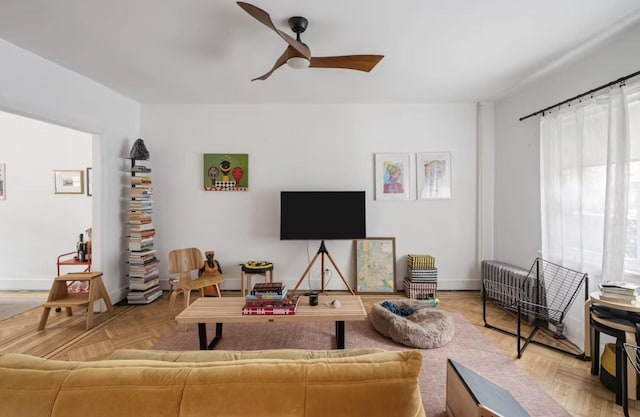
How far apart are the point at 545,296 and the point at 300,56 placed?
326 centimetres

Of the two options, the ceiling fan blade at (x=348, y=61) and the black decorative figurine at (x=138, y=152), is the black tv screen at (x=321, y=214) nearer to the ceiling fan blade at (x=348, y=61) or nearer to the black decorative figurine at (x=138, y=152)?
the ceiling fan blade at (x=348, y=61)

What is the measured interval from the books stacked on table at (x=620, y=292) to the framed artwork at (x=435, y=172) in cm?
220

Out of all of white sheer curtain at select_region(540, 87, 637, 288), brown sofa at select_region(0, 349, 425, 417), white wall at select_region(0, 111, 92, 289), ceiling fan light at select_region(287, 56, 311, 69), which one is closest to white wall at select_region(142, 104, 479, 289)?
white sheer curtain at select_region(540, 87, 637, 288)

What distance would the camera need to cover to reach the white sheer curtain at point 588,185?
2176 millimetres

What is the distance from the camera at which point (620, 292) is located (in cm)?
190

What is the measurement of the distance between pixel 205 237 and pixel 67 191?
2228 millimetres

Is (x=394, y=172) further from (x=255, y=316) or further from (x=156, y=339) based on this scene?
(x=156, y=339)

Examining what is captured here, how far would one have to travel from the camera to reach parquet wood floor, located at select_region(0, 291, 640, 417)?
76.0 inches

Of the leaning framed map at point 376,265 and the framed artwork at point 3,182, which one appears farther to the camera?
the framed artwork at point 3,182

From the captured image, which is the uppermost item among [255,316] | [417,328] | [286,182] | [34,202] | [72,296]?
[286,182]

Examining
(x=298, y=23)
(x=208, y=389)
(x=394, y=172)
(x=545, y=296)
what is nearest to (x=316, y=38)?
(x=298, y=23)

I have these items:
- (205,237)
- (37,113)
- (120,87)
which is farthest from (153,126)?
(205,237)

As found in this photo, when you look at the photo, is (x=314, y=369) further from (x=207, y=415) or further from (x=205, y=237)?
(x=205, y=237)

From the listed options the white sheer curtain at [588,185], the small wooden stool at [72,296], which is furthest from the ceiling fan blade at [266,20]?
the small wooden stool at [72,296]
